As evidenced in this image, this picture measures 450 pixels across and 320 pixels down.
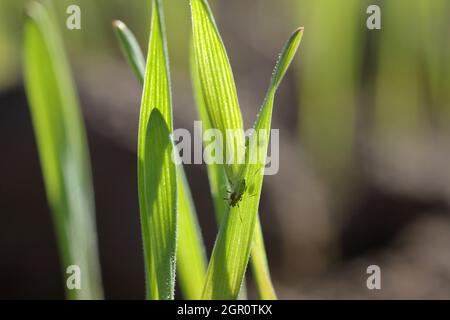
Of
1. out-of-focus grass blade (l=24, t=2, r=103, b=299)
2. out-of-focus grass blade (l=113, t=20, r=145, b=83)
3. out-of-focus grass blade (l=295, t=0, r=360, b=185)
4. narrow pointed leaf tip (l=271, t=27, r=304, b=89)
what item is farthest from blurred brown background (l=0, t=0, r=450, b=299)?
narrow pointed leaf tip (l=271, t=27, r=304, b=89)

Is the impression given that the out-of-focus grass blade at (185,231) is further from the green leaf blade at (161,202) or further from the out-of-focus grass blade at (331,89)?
the out-of-focus grass blade at (331,89)

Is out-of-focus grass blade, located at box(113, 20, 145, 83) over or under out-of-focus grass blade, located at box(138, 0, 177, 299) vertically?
over

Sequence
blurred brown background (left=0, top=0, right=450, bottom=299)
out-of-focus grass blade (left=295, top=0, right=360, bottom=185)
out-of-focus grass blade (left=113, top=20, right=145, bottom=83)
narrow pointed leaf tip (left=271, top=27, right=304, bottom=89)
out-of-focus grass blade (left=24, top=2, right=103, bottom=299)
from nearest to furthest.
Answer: narrow pointed leaf tip (left=271, top=27, right=304, bottom=89)
out-of-focus grass blade (left=113, top=20, right=145, bottom=83)
out-of-focus grass blade (left=24, top=2, right=103, bottom=299)
blurred brown background (left=0, top=0, right=450, bottom=299)
out-of-focus grass blade (left=295, top=0, right=360, bottom=185)

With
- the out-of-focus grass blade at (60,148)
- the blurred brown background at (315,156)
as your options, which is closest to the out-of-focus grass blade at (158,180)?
the out-of-focus grass blade at (60,148)

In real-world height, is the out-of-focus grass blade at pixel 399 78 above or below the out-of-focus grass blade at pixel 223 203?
above

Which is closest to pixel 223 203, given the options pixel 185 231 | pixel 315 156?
pixel 185 231

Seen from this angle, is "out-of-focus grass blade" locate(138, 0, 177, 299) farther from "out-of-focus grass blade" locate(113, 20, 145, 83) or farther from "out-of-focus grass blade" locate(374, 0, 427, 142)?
"out-of-focus grass blade" locate(374, 0, 427, 142)

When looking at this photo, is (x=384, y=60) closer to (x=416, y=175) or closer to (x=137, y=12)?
(x=416, y=175)
